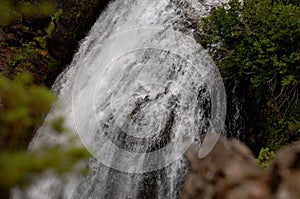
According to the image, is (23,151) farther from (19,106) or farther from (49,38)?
(49,38)

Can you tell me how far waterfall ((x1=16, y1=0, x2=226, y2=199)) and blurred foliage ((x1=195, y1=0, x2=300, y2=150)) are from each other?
35 centimetres

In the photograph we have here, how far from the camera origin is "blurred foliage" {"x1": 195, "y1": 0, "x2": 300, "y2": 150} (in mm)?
6047

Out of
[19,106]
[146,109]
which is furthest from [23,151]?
[146,109]

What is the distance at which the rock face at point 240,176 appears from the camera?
2.18 m

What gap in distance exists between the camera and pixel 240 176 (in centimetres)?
238

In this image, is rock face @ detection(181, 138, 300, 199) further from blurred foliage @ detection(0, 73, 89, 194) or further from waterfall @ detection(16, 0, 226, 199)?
waterfall @ detection(16, 0, 226, 199)

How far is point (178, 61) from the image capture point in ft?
22.6

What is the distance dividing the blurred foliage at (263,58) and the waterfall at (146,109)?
1.16 feet

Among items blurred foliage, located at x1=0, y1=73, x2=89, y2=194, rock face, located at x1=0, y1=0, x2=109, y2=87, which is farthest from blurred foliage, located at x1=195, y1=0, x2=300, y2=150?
blurred foliage, located at x1=0, y1=73, x2=89, y2=194

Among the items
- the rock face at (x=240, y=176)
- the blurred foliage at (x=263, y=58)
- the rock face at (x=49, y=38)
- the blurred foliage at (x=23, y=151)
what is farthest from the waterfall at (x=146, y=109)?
the blurred foliage at (x=23, y=151)

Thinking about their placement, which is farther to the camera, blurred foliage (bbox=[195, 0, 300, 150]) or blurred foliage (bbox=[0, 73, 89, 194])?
blurred foliage (bbox=[195, 0, 300, 150])

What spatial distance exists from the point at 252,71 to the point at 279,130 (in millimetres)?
939

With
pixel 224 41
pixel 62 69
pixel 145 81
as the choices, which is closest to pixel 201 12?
pixel 224 41

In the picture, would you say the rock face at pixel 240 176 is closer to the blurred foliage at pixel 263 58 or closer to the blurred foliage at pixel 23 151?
the blurred foliage at pixel 23 151
